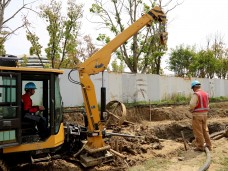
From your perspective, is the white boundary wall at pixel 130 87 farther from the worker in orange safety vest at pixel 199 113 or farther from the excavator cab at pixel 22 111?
the excavator cab at pixel 22 111

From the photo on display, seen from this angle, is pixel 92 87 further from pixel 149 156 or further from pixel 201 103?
pixel 201 103

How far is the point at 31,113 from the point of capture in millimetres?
6371

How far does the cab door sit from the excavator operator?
1.55 feet

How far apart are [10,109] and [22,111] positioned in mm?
645

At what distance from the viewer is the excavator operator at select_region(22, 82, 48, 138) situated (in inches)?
245

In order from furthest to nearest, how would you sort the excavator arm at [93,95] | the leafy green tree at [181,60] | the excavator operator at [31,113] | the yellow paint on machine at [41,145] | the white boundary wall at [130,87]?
1. the leafy green tree at [181,60]
2. the white boundary wall at [130,87]
3. the excavator arm at [93,95]
4. the excavator operator at [31,113]
5. the yellow paint on machine at [41,145]

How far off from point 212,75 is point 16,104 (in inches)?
1268

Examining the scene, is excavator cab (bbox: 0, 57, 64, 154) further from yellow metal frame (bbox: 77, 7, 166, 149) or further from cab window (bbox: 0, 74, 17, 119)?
yellow metal frame (bbox: 77, 7, 166, 149)

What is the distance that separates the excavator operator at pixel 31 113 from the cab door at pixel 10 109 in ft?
1.55

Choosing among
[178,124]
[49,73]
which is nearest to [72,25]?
[178,124]

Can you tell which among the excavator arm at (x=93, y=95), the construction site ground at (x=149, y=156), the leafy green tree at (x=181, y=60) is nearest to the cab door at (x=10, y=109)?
the construction site ground at (x=149, y=156)

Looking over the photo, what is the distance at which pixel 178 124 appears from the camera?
15078 millimetres

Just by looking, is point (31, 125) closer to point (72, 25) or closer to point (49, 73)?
point (49, 73)

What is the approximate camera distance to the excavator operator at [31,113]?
20.4 feet
